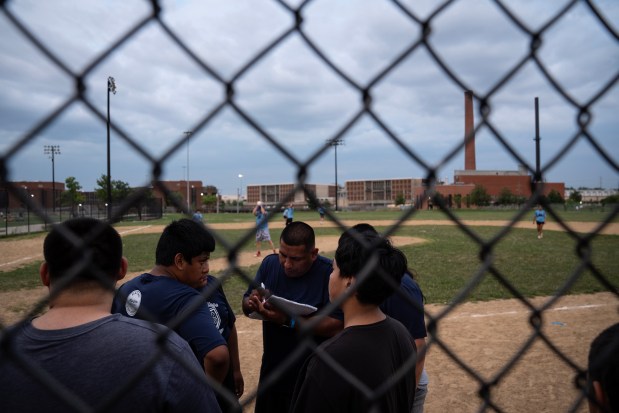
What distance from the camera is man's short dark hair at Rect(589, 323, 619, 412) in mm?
Result: 1199

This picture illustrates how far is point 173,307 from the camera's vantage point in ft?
8.95

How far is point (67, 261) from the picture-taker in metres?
1.59

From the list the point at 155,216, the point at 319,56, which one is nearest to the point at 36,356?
the point at 319,56

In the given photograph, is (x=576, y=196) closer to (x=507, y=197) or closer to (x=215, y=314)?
(x=507, y=197)

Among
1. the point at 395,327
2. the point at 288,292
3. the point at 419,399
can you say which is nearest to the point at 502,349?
the point at 419,399

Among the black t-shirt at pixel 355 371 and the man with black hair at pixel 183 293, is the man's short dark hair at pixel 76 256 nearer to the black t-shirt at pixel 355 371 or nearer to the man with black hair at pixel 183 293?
the man with black hair at pixel 183 293

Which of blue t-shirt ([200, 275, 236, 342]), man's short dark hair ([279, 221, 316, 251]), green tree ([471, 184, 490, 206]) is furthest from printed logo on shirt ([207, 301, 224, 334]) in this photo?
green tree ([471, 184, 490, 206])

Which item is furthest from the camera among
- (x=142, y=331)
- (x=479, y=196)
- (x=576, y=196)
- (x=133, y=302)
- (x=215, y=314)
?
(x=576, y=196)

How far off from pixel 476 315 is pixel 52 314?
7.27m

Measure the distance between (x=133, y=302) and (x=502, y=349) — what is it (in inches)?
199

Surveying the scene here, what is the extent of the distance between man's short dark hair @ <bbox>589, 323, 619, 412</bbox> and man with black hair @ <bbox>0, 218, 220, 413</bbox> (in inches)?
47.1

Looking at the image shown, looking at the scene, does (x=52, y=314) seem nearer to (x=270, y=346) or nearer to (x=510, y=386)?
(x=270, y=346)

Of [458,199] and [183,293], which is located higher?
[458,199]

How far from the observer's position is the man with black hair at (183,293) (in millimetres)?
2605
